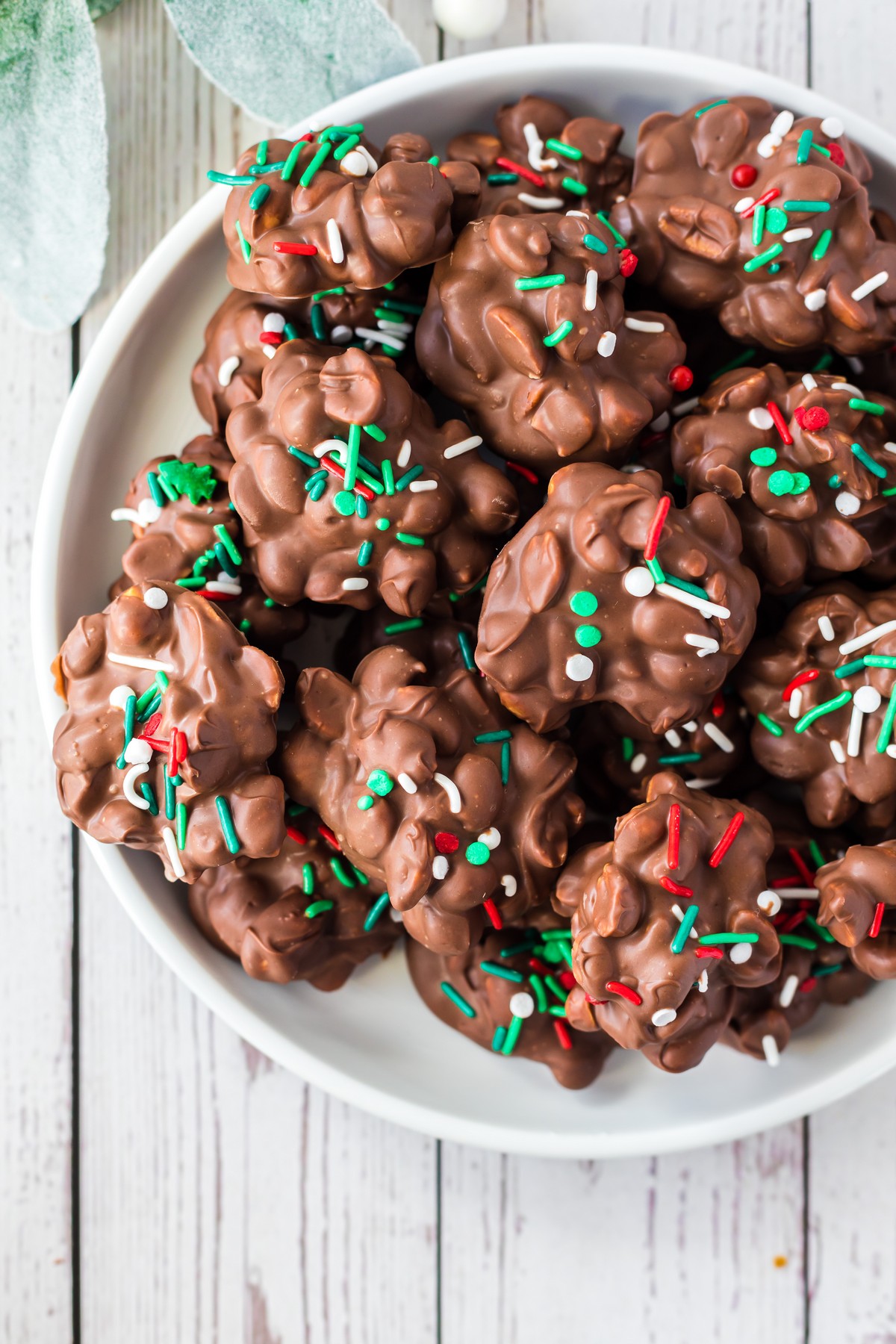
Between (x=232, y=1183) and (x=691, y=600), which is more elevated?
(x=691, y=600)

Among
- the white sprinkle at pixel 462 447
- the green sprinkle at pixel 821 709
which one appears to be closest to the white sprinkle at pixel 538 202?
the white sprinkle at pixel 462 447

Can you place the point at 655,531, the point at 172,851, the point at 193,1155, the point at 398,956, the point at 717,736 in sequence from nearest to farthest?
1. the point at 655,531
2. the point at 172,851
3. the point at 717,736
4. the point at 398,956
5. the point at 193,1155

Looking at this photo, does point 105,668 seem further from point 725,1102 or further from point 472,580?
point 725,1102

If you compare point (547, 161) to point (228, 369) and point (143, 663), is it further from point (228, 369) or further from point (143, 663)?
point (143, 663)

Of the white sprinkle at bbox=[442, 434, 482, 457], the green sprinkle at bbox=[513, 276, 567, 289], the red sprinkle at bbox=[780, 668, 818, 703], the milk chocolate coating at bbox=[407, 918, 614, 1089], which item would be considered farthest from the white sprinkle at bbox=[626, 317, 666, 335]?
the milk chocolate coating at bbox=[407, 918, 614, 1089]

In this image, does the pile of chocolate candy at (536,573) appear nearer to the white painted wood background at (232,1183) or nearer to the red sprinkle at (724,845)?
the red sprinkle at (724,845)

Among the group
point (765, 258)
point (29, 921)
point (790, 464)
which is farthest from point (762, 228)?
point (29, 921)
